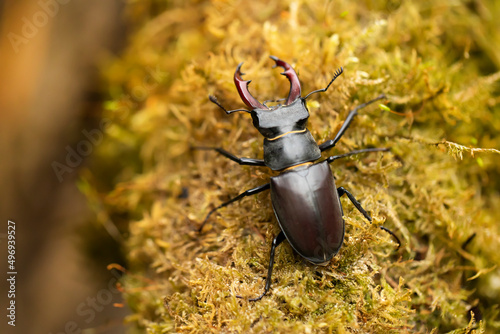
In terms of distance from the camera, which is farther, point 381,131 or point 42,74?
point 42,74

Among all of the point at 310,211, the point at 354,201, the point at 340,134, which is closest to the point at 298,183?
the point at 310,211

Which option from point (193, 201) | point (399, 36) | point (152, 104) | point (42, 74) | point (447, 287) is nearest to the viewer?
point (447, 287)

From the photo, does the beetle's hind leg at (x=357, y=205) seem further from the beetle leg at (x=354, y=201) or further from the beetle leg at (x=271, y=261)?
the beetle leg at (x=271, y=261)

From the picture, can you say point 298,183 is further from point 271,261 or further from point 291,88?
point 291,88

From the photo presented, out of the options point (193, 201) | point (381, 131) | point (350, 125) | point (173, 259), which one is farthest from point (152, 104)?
point (381, 131)

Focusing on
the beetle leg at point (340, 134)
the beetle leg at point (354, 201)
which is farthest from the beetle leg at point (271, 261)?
the beetle leg at point (340, 134)

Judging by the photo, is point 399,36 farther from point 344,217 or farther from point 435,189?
point 344,217
